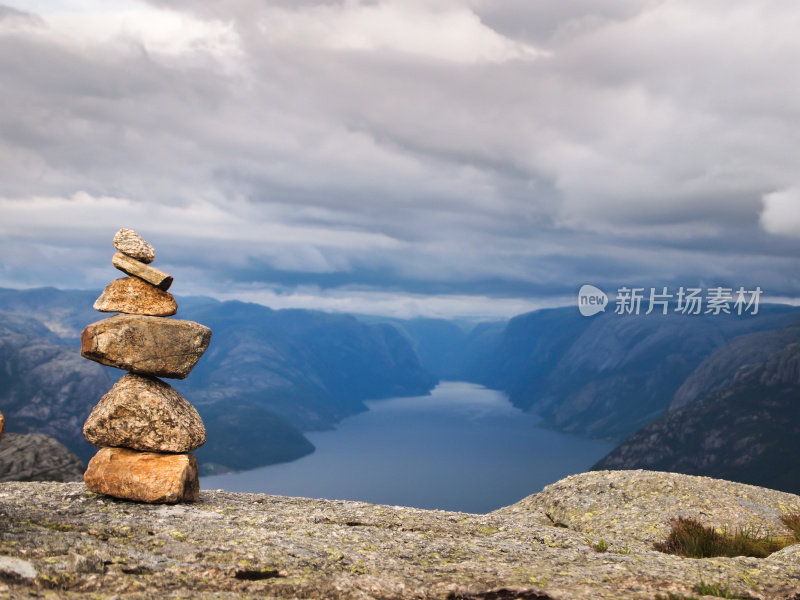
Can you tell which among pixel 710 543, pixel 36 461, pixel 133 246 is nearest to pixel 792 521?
pixel 710 543

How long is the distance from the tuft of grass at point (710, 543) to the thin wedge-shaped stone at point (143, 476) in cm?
1817

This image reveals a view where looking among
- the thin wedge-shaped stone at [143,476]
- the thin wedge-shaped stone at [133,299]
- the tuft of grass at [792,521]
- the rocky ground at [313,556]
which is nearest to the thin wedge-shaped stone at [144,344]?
the thin wedge-shaped stone at [133,299]

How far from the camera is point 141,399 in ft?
74.3

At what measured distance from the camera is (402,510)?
2428cm

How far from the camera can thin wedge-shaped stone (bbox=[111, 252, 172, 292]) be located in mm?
24094

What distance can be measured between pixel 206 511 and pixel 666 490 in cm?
2333

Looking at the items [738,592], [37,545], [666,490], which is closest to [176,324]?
[37,545]

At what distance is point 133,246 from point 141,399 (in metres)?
6.28

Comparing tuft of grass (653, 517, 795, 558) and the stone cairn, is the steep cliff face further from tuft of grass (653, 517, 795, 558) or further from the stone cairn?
tuft of grass (653, 517, 795, 558)

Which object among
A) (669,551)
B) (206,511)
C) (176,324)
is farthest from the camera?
(176,324)

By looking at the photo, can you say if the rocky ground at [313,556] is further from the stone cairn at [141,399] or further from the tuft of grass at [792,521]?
the tuft of grass at [792,521]

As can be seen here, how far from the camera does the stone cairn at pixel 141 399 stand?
21969 millimetres

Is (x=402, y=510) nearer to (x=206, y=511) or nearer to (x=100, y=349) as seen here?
(x=206, y=511)

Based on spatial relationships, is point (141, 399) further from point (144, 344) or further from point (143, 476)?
point (143, 476)
